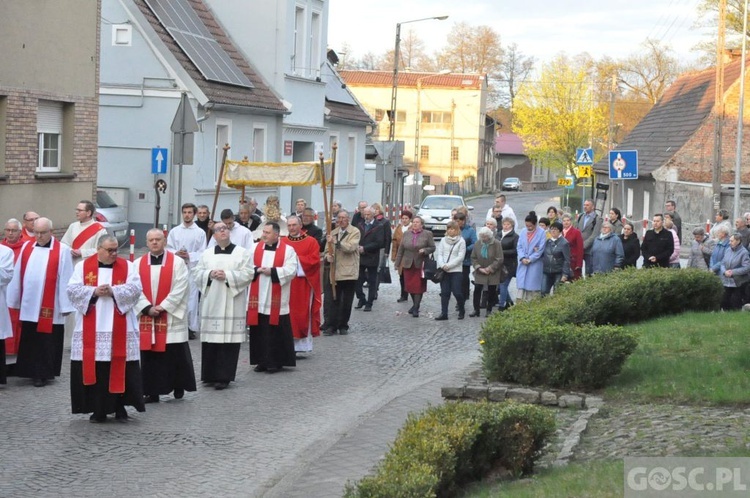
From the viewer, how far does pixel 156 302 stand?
460 inches

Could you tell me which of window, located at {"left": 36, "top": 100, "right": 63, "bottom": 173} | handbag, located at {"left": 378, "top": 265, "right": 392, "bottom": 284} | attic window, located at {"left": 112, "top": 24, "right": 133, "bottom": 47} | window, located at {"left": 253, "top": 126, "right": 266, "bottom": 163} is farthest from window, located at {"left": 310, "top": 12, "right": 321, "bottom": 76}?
window, located at {"left": 36, "top": 100, "right": 63, "bottom": 173}

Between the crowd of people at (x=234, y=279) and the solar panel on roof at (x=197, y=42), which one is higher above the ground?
the solar panel on roof at (x=197, y=42)

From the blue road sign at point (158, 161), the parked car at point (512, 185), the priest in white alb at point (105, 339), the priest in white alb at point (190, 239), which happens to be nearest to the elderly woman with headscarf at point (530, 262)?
the priest in white alb at point (190, 239)

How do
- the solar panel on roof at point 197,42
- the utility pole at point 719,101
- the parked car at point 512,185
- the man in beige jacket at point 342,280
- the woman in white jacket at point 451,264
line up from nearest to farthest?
the man in beige jacket at point 342,280 → the woman in white jacket at point 451,264 → the solar panel on roof at point 197,42 → the utility pole at point 719,101 → the parked car at point 512,185

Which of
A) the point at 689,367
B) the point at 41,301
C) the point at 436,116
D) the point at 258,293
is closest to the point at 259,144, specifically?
the point at 258,293

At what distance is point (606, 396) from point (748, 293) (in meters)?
8.17

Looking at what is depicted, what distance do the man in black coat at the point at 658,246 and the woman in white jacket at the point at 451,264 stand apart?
338 cm

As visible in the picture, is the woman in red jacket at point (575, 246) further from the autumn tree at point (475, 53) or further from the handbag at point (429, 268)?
the autumn tree at point (475, 53)

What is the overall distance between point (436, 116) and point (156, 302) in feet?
266

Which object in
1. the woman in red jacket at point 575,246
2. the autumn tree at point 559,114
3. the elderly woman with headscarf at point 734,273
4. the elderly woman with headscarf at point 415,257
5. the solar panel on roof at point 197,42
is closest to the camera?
the elderly woman with headscarf at point 734,273

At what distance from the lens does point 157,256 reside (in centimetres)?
1176

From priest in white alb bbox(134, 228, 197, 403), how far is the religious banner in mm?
7680

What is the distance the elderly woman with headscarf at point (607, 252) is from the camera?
2022cm

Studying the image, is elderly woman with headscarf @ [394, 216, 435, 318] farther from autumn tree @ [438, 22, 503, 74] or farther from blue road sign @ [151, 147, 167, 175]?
autumn tree @ [438, 22, 503, 74]
